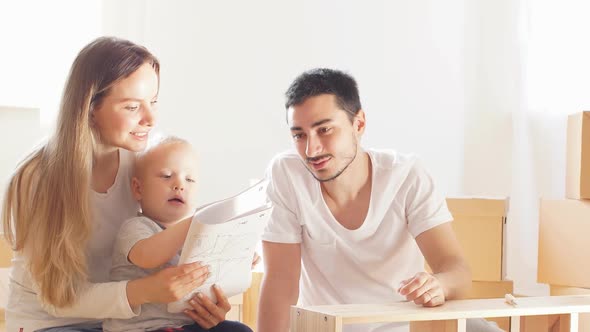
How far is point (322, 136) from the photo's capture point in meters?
1.80

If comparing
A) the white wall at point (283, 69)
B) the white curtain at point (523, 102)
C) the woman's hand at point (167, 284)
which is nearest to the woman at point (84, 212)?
the woman's hand at point (167, 284)

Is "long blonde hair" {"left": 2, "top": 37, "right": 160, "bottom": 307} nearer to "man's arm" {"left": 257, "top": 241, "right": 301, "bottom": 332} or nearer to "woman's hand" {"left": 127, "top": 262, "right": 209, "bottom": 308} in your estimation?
"woman's hand" {"left": 127, "top": 262, "right": 209, "bottom": 308}

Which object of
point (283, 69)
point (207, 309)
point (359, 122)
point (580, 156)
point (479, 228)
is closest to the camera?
point (207, 309)

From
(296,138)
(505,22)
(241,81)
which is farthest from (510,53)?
(296,138)

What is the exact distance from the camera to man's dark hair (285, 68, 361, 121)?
1.82 metres

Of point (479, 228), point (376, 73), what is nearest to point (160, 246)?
point (479, 228)

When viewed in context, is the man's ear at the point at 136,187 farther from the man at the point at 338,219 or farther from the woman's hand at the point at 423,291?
the woman's hand at the point at 423,291

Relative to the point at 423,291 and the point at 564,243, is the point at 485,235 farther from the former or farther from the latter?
the point at 423,291

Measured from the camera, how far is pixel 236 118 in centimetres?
309

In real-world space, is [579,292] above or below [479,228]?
below

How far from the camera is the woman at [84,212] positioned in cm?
145

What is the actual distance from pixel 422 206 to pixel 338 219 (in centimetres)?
19

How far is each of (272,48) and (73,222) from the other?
1.76 m

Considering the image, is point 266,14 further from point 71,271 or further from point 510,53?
point 71,271
